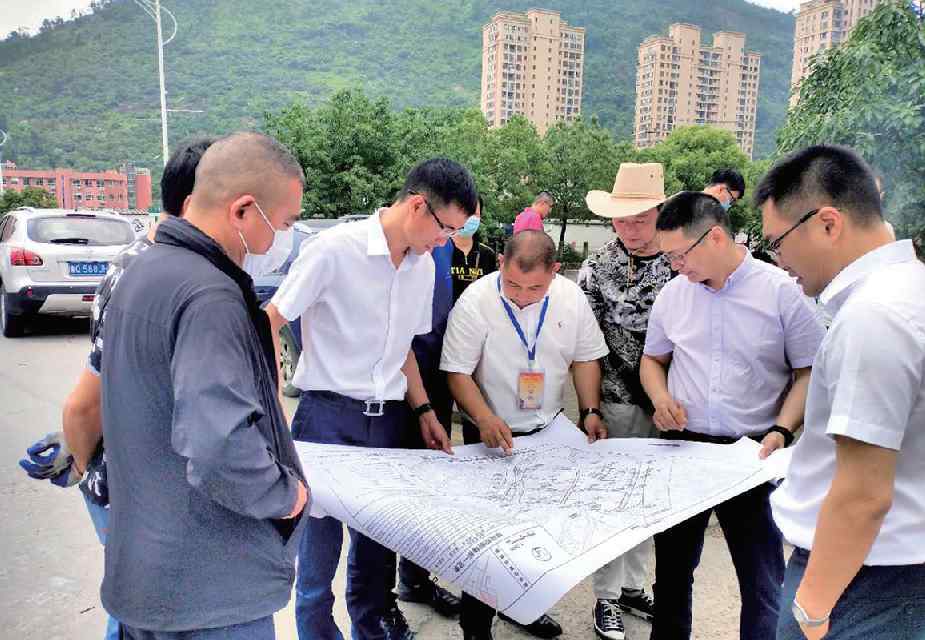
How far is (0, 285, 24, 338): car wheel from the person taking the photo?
9.23 m

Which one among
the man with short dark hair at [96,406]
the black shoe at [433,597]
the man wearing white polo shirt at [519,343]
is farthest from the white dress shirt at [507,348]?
the man with short dark hair at [96,406]

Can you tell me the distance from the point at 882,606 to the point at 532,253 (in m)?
1.56

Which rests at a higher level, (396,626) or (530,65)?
(530,65)

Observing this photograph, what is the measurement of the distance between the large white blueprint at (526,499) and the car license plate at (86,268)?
26.3 feet

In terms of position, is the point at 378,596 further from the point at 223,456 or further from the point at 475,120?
the point at 475,120

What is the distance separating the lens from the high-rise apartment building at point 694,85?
60.4 meters

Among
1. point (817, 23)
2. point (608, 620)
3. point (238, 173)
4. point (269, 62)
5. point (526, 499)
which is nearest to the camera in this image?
point (238, 173)

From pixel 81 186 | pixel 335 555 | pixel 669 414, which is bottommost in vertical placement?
pixel 335 555

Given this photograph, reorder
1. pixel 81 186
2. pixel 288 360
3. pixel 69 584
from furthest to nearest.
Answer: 1. pixel 81 186
2. pixel 288 360
3. pixel 69 584

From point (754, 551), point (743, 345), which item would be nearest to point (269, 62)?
point (743, 345)

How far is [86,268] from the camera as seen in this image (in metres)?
9.11

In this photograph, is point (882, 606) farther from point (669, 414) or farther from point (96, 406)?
point (96, 406)

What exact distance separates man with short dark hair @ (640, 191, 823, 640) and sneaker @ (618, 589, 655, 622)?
618mm

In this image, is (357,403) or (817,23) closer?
(357,403)
